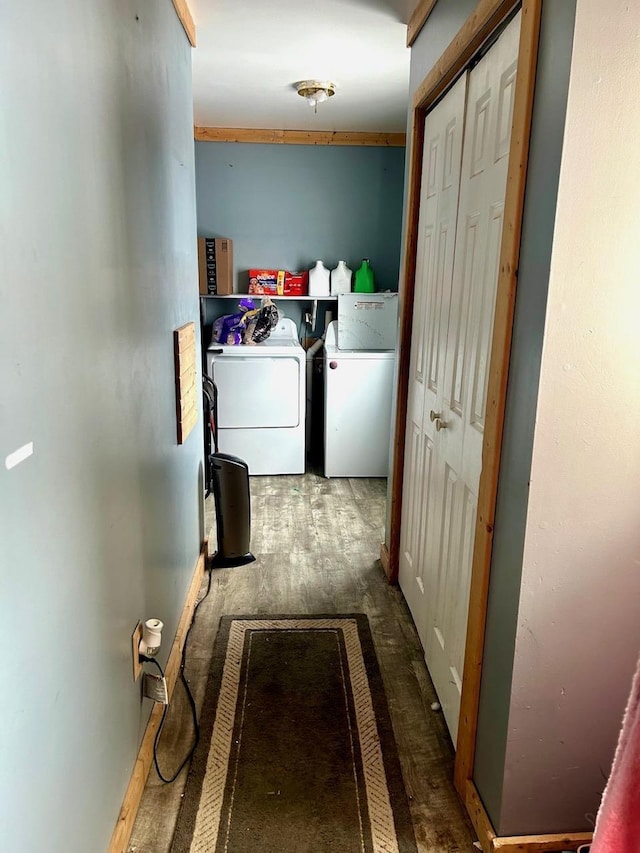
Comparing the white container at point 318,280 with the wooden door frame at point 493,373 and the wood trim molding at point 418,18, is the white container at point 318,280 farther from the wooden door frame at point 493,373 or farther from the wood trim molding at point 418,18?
the wooden door frame at point 493,373

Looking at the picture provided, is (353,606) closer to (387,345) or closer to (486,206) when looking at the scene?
(486,206)

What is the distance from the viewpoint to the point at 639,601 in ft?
4.38

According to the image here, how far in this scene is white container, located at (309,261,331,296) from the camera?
14.7ft

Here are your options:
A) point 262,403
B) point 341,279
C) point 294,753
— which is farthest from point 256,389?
point 294,753

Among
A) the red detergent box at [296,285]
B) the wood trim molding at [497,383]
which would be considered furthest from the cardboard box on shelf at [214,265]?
the wood trim molding at [497,383]

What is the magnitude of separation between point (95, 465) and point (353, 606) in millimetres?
1662

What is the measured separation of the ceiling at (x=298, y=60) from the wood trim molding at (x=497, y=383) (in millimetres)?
1350

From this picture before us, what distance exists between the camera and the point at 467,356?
5.83 feet

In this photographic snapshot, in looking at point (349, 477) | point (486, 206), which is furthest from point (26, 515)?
point (349, 477)

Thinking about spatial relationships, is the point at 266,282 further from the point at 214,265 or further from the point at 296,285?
the point at 214,265

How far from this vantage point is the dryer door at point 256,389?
4.09 m

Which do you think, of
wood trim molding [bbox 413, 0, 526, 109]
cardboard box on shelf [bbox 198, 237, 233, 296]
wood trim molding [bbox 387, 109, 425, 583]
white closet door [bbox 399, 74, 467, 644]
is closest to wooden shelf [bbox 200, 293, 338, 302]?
cardboard box on shelf [bbox 198, 237, 233, 296]

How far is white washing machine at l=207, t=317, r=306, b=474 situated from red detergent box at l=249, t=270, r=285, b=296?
46 centimetres

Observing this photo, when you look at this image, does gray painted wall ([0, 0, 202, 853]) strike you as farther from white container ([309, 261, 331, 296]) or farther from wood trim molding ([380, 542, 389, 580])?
white container ([309, 261, 331, 296])
